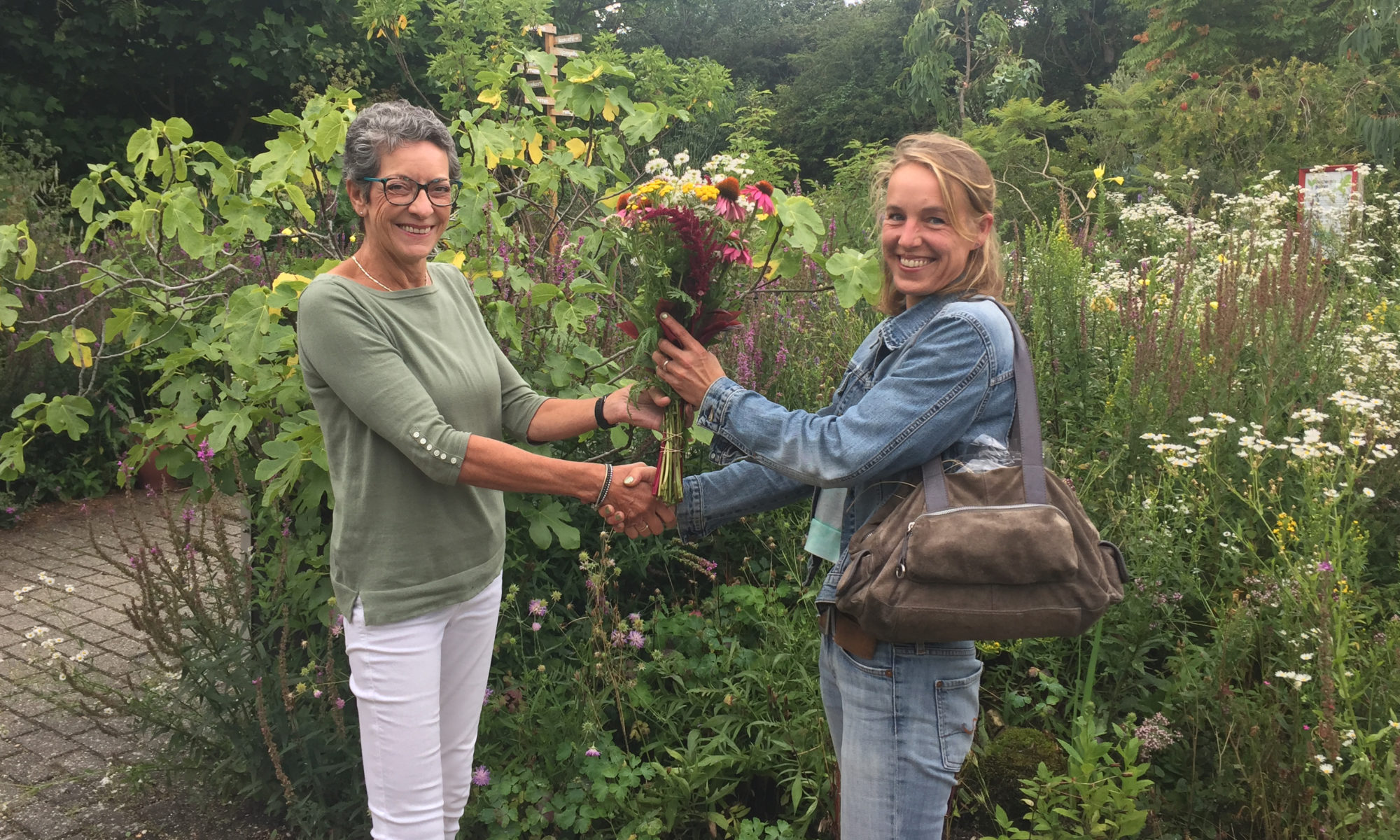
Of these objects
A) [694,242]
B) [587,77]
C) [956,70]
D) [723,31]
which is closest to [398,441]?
[694,242]

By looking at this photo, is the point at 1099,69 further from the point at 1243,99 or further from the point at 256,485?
the point at 256,485

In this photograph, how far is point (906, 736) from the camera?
5.65 ft

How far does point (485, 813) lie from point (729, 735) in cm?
72

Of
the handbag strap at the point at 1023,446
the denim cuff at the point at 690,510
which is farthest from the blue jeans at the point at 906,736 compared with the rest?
the denim cuff at the point at 690,510

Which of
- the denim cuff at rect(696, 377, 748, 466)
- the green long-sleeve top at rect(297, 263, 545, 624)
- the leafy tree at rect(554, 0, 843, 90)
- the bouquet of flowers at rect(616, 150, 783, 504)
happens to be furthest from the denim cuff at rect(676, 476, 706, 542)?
the leafy tree at rect(554, 0, 843, 90)

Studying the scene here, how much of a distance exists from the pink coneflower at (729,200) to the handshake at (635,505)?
Answer: 2.01 ft

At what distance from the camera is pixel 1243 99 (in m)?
10.2

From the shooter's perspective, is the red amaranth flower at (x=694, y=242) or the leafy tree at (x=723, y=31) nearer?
the red amaranth flower at (x=694, y=242)

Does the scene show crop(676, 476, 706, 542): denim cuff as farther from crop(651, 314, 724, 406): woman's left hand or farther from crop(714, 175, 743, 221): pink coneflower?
crop(714, 175, 743, 221): pink coneflower

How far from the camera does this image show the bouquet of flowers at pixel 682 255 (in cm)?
202

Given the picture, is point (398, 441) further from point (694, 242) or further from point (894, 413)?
point (894, 413)

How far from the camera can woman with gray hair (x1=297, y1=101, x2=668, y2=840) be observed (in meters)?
1.93

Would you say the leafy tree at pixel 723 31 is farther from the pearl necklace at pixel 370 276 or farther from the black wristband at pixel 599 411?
the pearl necklace at pixel 370 276

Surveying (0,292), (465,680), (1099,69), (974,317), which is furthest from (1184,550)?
(1099,69)
